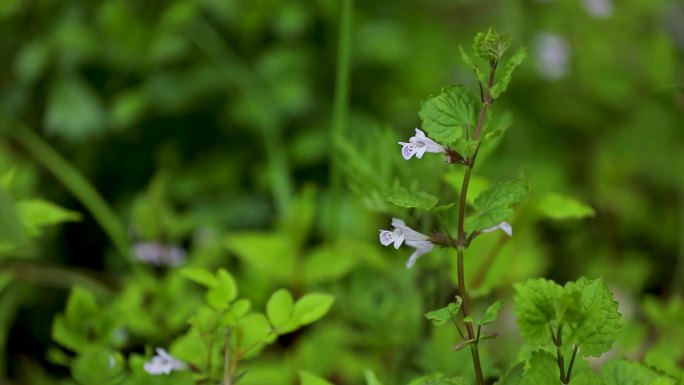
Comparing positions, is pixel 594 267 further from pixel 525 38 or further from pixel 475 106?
pixel 475 106

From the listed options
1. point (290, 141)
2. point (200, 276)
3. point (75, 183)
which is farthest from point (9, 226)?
point (290, 141)

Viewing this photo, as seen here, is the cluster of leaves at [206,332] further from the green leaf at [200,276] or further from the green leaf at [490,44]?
the green leaf at [490,44]

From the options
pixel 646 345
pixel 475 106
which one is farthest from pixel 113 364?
pixel 646 345

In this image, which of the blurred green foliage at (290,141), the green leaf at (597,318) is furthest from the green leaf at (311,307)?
the blurred green foliage at (290,141)

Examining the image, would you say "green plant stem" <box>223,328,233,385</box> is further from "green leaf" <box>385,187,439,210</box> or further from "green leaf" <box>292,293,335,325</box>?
"green leaf" <box>385,187,439,210</box>

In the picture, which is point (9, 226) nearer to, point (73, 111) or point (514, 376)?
point (514, 376)
